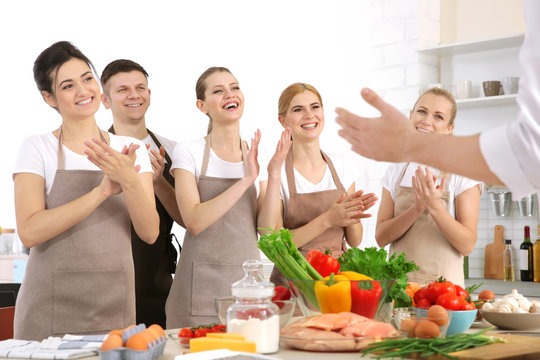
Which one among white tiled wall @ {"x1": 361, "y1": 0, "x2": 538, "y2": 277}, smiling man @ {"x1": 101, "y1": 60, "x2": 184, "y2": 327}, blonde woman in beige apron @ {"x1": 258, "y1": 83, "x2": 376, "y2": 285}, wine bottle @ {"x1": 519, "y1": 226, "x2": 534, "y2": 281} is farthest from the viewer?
white tiled wall @ {"x1": 361, "y1": 0, "x2": 538, "y2": 277}

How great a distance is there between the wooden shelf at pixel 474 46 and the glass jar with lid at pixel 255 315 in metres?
3.55

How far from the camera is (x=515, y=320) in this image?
2156 millimetres

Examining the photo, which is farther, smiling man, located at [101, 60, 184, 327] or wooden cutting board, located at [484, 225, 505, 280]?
wooden cutting board, located at [484, 225, 505, 280]

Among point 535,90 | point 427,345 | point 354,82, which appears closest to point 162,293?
point 427,345

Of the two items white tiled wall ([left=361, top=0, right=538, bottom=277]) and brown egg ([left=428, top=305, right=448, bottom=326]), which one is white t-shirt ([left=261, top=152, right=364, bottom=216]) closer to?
brown egg ([left=428, top=305, right=448, bottom=326])

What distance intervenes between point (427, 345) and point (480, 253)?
346cm

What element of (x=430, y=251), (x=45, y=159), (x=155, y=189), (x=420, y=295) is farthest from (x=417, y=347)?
(x=155, y=189)

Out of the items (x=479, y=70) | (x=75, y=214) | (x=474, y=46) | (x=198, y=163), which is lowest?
(x=75, y=214)

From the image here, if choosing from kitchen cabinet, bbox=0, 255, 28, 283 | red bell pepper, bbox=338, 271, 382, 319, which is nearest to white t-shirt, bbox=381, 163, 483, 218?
red bell pepper, bbox=338, 271, 382, 319

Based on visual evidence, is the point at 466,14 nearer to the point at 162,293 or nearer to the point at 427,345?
the point at 162,293

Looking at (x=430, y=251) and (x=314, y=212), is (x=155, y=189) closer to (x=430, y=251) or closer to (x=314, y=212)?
(x=314, y=212)

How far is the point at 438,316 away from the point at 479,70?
11.6 ft

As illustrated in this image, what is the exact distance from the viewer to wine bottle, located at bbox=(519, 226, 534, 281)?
4.47 m

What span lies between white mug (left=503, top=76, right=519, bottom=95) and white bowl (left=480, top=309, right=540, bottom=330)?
8.77ft
